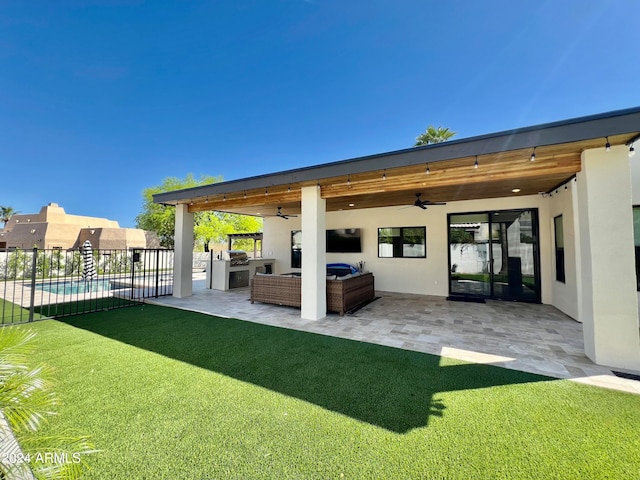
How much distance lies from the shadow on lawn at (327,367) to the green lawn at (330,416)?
0.07 ft

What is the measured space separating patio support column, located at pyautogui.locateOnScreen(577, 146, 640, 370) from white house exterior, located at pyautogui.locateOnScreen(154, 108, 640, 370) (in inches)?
0.5

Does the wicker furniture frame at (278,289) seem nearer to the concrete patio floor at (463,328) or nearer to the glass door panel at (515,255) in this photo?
the concrete patio floor at (463,328)

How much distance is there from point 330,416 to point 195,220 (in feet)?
75.2

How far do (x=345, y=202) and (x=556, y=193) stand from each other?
533 cm

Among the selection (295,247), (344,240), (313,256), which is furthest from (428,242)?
(295,247)

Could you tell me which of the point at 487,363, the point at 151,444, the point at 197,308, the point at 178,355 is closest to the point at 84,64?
the point at 197,308

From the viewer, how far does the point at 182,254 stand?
25.3 ft

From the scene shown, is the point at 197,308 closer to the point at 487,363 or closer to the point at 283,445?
the point at 283,445

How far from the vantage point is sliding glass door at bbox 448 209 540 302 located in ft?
23.4

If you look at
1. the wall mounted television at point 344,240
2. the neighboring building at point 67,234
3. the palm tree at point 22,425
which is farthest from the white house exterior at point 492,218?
the neighboring building at point 67,234

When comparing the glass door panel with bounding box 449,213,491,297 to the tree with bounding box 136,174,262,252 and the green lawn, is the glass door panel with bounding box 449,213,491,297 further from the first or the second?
the tree with bounding box 136,174,262,252

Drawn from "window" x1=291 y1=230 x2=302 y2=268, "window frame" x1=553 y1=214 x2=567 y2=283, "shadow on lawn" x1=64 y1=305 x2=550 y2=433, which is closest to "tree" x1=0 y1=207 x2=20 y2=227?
"window" x1=291 y1=230 x2=302 y2=268

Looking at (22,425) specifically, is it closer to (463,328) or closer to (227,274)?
(463,328)

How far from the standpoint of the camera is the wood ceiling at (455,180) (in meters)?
3.79
